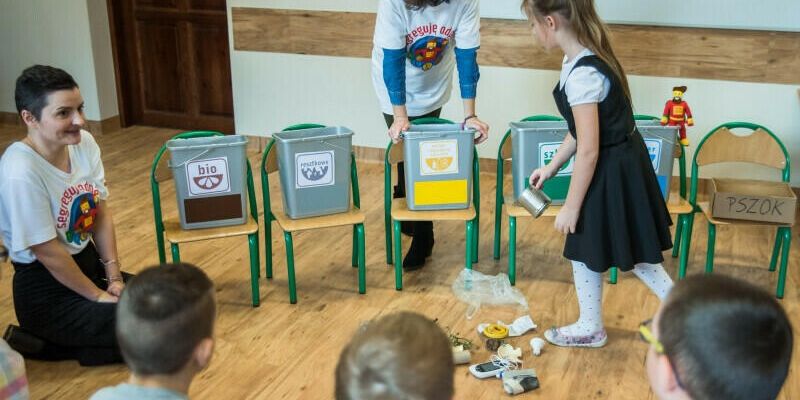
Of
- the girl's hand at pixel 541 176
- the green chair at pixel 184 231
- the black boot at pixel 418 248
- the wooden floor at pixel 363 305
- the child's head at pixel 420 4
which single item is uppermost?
the child's head at pixel 420 4

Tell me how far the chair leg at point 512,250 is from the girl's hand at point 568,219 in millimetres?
572

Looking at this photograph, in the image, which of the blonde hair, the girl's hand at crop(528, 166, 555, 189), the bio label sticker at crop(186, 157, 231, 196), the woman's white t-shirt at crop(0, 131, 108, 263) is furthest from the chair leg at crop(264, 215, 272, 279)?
the blonde hair

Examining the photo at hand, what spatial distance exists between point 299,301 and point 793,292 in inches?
75.6

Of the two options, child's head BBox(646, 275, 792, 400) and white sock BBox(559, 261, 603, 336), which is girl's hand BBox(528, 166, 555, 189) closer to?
white sock BBox(559, 261, 603, 336)

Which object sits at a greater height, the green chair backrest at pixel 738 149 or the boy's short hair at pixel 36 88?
the boy's short hair at pixel 36 88

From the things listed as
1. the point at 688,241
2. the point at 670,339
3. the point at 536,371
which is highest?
the point at 670,339

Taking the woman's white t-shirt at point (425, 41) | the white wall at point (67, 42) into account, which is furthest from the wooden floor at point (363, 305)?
the white wall at point (67, 42)

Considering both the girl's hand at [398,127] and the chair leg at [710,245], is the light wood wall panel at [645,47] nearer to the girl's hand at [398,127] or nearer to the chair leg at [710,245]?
the chair leg at [710,245]

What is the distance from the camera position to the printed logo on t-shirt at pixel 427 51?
318 centimetres

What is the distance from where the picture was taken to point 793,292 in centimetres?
316

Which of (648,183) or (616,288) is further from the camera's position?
(616,288)

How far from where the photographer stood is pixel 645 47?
13.6 feet

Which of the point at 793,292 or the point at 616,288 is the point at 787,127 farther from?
the point at 616,288

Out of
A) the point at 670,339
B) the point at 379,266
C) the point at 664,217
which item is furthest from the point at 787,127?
the point at 670,339
